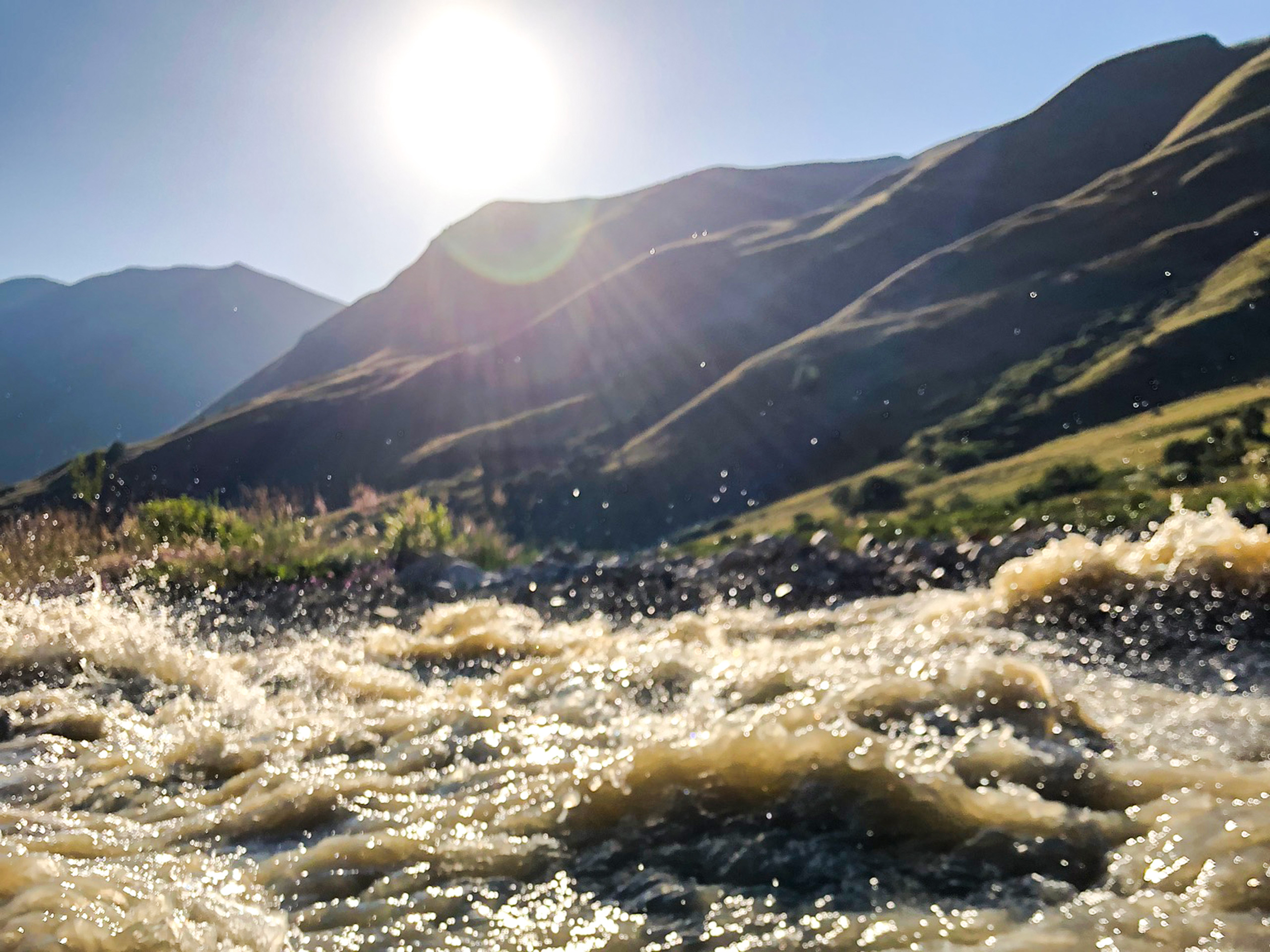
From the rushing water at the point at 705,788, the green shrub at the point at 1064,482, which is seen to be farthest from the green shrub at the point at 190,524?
the green shrub at the point at 1064,482

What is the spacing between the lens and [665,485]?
8500cm

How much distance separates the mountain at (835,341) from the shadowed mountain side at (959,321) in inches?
11.6

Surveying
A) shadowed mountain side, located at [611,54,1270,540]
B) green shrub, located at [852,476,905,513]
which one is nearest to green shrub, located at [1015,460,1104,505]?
green shrub, located at [852,476,905,513]

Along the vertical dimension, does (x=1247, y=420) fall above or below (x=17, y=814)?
below

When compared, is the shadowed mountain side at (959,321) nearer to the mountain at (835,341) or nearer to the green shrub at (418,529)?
the mountain at (835,341)

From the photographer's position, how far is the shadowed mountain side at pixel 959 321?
83.9 m

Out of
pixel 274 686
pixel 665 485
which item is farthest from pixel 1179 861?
pixel 665 485

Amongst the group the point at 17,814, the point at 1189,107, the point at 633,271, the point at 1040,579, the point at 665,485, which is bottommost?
the point at 665,485

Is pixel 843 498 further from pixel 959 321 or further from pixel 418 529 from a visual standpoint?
pixel 418 529

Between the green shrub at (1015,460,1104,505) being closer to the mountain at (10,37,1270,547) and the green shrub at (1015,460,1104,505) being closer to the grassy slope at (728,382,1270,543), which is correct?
the grassy slope at (728,382,1270,543)

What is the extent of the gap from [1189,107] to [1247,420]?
135064mm

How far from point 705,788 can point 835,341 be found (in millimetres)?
96925

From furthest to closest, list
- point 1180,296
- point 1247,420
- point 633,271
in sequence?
point 633,271 → point 1180,296 → point 1247,420

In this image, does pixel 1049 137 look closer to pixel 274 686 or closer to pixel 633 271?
pixel 633 271
